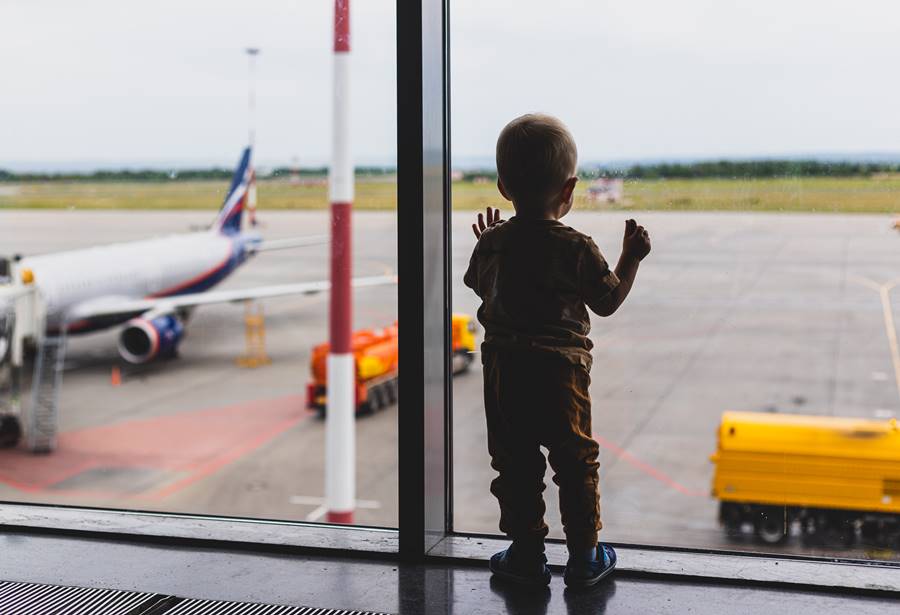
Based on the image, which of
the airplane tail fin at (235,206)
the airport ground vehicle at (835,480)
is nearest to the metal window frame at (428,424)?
the airport ground vehicle at (835,480)

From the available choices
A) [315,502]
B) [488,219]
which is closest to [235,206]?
[315,502]

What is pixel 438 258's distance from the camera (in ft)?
4.72

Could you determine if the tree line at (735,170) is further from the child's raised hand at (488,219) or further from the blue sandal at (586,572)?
the blue sandal at (586,572)

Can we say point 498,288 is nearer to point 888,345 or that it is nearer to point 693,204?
point 693,204

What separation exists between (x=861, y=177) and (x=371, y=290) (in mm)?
15440

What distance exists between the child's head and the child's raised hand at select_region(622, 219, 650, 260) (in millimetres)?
110

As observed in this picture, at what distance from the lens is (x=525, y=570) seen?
129cm

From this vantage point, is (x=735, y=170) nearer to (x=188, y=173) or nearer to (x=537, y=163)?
(x=537, y=163)

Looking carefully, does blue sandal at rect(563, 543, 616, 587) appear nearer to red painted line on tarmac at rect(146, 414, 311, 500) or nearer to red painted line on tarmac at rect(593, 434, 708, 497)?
red painted line on tarmac at rect(593, 434, 708, 497)

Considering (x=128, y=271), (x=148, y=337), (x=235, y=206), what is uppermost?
(x=235, y=206)

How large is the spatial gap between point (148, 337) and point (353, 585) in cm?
1092

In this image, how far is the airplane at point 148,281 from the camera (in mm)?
11086

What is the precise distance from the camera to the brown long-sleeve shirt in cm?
117

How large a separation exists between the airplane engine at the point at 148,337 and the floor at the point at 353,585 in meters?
10.4
